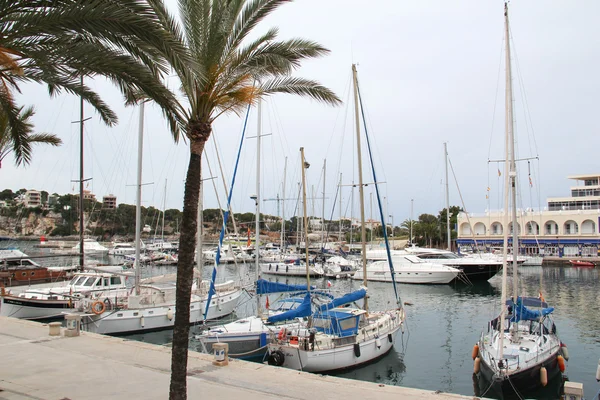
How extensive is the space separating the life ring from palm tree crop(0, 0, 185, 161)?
1289 cm

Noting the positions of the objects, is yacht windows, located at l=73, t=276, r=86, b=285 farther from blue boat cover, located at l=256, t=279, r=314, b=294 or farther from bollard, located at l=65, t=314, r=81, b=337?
blue boat cover, located at l=256, t=279, r=314, b=294

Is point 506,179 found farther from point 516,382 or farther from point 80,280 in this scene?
point 80,280

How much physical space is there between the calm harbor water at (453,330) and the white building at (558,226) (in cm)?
2799

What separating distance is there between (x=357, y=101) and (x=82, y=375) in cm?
1631

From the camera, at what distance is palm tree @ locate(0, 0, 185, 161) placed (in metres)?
6.67

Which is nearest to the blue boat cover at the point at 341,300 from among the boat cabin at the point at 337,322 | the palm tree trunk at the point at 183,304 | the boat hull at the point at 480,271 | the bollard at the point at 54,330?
the boat cabin at the point at 337,322

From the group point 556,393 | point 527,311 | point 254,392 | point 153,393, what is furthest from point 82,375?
point 527,311

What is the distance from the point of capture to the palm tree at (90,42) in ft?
21.9

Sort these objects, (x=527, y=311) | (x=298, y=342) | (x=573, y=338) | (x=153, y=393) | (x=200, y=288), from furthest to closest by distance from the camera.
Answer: (x=200, y=288) < (x=573, y=338) < (x=527, y=311) < (x=298, y=342) < (x=153, y=393)

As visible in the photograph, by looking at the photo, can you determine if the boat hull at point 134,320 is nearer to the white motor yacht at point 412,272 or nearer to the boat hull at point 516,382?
the boat hull at point 516,382

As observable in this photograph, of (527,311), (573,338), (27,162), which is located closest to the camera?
(27,162)

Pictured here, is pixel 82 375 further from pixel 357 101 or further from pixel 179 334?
pixel 357 101

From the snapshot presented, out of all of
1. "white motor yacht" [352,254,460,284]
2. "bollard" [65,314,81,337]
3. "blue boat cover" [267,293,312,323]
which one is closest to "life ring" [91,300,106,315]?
"bollard" [65,314,81,337]

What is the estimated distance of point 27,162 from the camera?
12.5 meters
